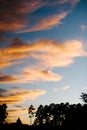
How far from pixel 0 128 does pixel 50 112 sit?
Answer: 69.7 m

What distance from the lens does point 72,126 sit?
60906 millimetres

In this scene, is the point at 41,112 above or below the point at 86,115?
above

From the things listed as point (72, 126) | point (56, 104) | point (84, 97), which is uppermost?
point (56, 104)

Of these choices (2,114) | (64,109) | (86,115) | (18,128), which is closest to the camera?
(86,115)

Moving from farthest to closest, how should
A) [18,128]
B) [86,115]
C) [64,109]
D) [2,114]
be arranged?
[64,109] < [2,114] < [18,128] < [86,115]

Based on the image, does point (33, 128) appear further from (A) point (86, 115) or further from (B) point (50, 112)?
(B) point (50, 112)

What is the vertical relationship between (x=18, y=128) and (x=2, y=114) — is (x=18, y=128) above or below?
below

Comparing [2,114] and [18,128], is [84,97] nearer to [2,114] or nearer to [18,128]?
[18,128]

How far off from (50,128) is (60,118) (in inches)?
2578

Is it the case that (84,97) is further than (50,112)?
No

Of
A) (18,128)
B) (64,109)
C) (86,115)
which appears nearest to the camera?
(86,115)

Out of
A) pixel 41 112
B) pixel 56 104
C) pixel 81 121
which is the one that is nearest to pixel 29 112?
pixel 41 112

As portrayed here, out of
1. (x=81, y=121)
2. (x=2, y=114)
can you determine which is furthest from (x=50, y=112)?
(x=81, y=121)

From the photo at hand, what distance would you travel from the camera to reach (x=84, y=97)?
67875mm
